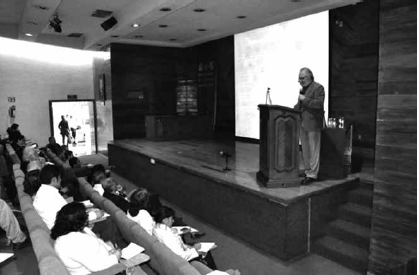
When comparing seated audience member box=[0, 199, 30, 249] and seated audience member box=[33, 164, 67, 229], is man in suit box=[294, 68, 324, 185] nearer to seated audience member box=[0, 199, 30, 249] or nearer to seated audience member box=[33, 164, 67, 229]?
seated audience member box=[33, 164, 67, 229]

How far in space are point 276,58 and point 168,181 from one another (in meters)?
3.30

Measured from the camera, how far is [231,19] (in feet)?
22.5

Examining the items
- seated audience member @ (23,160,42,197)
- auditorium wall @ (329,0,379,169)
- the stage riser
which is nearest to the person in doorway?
the stage riser

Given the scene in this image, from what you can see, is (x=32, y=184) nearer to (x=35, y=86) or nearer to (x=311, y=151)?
(x=311, y=151)

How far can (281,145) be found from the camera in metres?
3.77

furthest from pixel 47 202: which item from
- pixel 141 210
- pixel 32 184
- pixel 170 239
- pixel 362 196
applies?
pixel 362 196

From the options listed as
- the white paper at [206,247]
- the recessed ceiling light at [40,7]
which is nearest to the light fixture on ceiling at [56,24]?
the recessed ceiling light at [40,7]

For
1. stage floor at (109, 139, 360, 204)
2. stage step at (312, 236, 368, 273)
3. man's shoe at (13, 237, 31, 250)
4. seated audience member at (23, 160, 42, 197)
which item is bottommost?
stage step at (312, 236, 368, 273)

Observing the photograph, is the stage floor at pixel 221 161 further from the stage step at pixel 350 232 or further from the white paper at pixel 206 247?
the white paper at pixel 206 247

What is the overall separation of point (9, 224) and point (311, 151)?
323 cm

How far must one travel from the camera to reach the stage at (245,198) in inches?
137

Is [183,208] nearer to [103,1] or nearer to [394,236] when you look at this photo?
[394,236]

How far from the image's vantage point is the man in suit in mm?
3855

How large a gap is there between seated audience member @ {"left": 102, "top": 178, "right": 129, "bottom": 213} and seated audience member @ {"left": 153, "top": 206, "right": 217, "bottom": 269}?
0.87m
